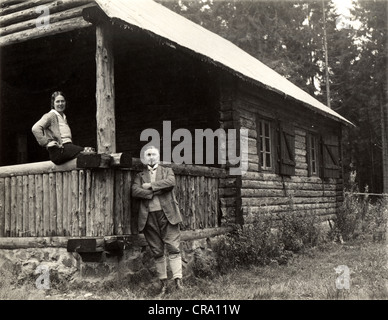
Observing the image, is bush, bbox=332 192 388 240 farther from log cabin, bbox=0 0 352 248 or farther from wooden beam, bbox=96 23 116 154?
wooden beam, bbox=96 23 116 154

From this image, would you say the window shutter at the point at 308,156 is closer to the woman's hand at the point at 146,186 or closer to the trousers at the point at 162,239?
the trousers at the point at 162,239

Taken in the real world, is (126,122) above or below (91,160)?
above

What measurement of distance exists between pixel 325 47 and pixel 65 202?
25.7 m

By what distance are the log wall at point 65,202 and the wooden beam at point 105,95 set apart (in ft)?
1.35

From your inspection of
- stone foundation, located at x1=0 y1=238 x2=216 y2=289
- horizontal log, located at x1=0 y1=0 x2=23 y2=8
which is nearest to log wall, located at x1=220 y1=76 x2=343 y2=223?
stone foundation, located at x1=0 y1=238 x2=216 y2=289

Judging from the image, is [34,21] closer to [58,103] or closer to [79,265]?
[58,103]

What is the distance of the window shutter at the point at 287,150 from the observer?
42.4 feet

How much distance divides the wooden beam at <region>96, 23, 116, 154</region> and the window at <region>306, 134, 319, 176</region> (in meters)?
9.13

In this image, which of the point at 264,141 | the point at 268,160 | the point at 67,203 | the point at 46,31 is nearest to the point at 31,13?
the point at 46,31

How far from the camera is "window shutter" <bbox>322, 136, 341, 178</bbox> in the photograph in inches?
639

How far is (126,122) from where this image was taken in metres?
11.7

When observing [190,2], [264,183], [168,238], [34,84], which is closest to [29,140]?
[34,84]

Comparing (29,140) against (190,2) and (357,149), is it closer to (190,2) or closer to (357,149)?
(190,2)

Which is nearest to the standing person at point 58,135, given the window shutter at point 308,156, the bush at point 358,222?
the window shutter at point 308,156
